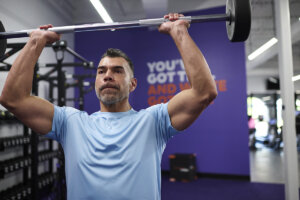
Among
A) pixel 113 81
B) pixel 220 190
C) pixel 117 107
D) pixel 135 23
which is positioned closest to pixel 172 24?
pixel 135 23

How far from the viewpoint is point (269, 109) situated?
1173 cm

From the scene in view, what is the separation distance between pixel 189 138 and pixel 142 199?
3.72m

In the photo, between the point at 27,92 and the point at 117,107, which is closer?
the point at 27,92

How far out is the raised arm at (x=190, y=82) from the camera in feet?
3.38

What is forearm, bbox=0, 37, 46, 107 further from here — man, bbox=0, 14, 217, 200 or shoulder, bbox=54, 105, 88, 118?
shoulder, bbox=54, 105, 88, 118

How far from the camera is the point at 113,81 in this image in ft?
3.92

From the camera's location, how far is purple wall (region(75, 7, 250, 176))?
4.32 metres

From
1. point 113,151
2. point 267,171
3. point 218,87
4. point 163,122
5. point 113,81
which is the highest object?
point 218,87

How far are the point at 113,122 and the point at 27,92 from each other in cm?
47

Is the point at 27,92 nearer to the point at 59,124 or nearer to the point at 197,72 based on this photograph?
the point at 59,124

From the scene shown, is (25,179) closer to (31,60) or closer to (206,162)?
(31,60)

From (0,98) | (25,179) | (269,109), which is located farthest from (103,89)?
(269,109)

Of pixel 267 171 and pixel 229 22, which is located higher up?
pixel 229 22

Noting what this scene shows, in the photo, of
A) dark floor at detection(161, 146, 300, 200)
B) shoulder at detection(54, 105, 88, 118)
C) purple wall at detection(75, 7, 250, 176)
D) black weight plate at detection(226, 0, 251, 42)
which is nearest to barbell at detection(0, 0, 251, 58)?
black weight plate at detection(226, 0, 251, 42)
